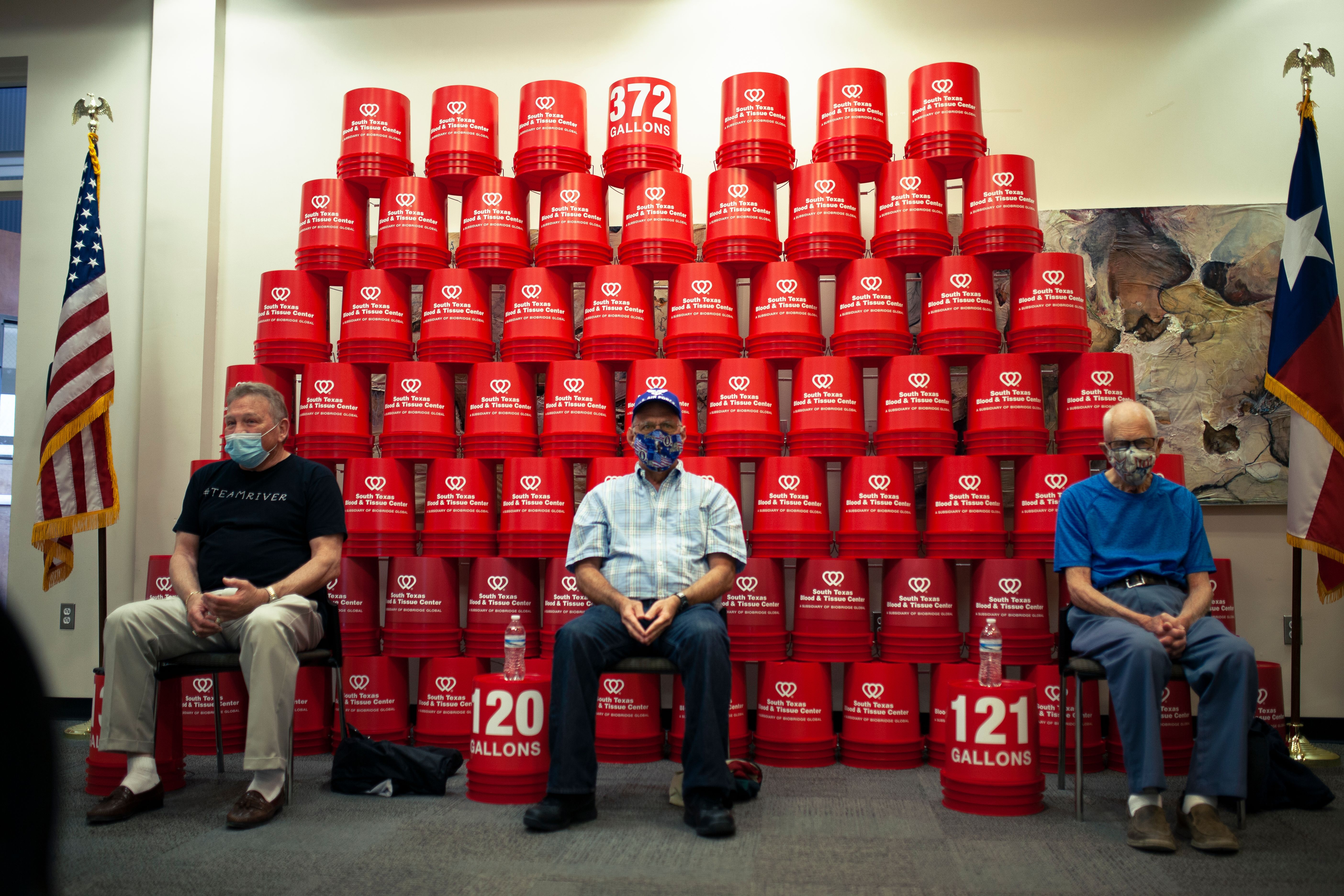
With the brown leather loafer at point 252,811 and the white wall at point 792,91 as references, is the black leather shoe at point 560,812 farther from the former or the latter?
the white wall at point 792,91

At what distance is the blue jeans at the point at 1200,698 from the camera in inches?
101

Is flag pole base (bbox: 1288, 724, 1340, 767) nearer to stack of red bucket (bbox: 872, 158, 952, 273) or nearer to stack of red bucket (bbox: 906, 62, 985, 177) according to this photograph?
stack of red bucket (bbox: 872, 158, 952, 273)

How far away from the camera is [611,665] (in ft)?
9.56

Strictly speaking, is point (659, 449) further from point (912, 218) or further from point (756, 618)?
point (912, 218)

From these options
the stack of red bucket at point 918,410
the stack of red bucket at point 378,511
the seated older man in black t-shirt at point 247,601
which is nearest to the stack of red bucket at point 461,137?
the stack of red bucket at point 378,511

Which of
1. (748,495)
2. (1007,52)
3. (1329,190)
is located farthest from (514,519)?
(1329,190)

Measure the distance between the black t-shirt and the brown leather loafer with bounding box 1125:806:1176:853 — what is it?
2.49 metres

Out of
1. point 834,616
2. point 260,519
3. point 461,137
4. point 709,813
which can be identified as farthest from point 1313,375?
point 260,519

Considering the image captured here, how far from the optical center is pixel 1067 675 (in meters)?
3.10

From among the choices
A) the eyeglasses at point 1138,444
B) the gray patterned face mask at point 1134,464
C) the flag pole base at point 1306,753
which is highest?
the eyeglasses at point 1138,444

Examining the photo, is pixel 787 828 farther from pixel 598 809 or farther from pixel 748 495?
pixel 748 495

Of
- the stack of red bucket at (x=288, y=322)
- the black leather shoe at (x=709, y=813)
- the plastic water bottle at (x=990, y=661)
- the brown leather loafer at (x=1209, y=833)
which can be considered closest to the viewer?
the brown leather loafer at (x=1209, y=833)

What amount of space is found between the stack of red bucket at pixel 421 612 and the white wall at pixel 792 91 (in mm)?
1501

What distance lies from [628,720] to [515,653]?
799 mm
